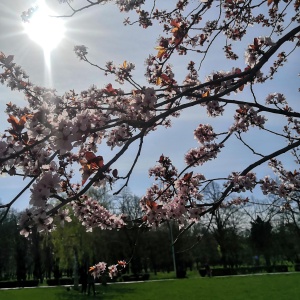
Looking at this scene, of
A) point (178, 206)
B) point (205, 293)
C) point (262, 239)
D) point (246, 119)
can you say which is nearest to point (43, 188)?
point (178, 206)

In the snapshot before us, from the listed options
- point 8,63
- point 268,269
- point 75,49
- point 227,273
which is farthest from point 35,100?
point 268,269

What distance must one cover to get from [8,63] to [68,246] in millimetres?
23158

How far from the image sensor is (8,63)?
5484mm

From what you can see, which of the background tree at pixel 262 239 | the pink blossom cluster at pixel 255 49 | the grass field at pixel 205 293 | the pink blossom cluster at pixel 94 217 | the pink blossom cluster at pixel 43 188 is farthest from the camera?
the background tree at pixel 262 239

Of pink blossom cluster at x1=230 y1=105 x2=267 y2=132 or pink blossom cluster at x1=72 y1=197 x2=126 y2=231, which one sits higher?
pink blossom cluster at x1=230 y1=105 x2=267 y2=132

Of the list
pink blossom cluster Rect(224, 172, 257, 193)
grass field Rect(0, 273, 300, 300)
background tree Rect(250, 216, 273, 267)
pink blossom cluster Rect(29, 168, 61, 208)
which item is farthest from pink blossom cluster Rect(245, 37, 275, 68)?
background tree Rect(250, 216, 273, 267)

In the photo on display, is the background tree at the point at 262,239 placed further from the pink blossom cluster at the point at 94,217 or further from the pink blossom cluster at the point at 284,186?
the pink blossom cluster at the point at 94,217

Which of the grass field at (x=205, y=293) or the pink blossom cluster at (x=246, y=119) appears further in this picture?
the grass field at (x=205, y=293)

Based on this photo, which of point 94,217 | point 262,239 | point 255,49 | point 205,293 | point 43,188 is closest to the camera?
point 43,188

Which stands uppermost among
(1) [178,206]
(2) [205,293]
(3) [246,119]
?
(3) [246,119]

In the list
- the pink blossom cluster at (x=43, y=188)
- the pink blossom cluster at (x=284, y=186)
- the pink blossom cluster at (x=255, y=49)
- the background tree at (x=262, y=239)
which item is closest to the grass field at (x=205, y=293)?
the pink blossom cluster at (x=284, y=186)

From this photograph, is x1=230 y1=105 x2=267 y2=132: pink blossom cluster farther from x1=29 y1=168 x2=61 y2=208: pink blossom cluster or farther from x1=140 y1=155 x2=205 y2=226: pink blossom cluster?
x1=29 y1=168 x2=61 y2=208: pink blossom cluster

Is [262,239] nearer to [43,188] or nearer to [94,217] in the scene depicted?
[94,217]

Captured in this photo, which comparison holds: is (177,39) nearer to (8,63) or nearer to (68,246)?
(8,63)
